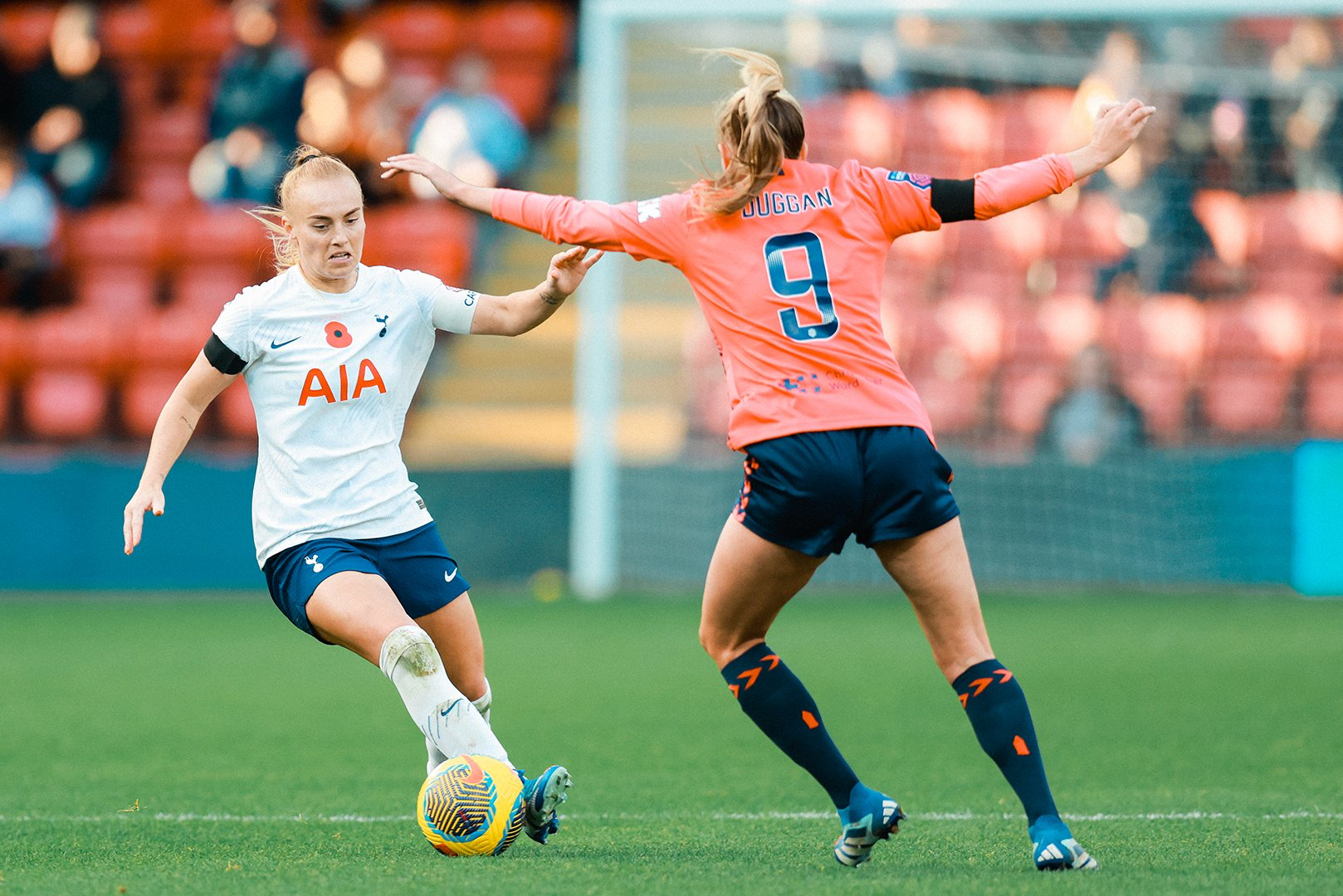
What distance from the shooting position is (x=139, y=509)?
4.50 metres

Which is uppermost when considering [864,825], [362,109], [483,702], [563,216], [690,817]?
[362,109]

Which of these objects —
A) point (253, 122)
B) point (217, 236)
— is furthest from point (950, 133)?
point (217, 236)

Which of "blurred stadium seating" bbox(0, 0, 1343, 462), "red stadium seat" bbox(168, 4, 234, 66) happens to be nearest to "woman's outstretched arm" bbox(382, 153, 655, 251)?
"blurred stadium seating" bbox(0, 0, 1343, 462)

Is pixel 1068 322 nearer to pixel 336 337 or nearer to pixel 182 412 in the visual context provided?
pixel 336 337

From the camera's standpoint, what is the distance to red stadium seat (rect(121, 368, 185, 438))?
13891 millimetres

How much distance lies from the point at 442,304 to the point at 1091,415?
910 centimetres

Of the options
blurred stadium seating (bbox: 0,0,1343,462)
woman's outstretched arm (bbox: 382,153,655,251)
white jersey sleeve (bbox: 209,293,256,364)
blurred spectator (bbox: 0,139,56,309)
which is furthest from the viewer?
blurred spectator (bbox: 0,139,56,309)

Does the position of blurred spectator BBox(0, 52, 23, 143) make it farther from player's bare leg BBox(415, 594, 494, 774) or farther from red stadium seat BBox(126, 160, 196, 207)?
player's bare leg BBox(415, 594, 494, 774)

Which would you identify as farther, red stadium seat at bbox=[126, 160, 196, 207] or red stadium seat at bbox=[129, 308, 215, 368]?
red stadium seat at bbox=[126, 160, 196, 207]

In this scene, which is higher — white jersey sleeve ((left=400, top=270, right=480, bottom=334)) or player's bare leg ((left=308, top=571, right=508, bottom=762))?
white jersey sleeve ((left=400, top=270, right=480, bottom=334))

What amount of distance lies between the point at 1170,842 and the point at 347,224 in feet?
8.95

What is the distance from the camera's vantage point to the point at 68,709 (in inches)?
304

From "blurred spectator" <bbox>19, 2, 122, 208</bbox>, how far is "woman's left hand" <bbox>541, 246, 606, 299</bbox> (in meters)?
11.6

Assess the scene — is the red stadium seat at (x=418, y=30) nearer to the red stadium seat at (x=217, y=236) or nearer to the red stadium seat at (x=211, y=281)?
the red stadium seat at (x=217, y=236)
